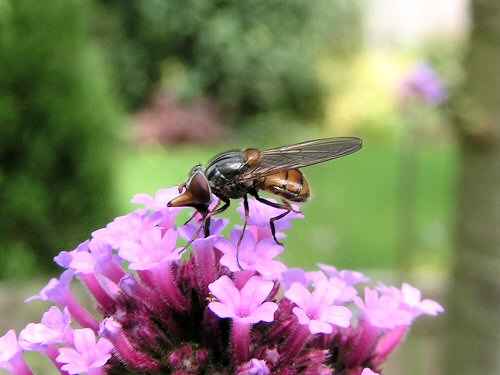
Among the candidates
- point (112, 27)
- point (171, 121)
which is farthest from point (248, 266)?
point (112, 27)

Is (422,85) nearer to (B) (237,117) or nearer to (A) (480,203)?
(A) (480,203)

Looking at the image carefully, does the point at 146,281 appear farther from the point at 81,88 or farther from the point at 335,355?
the point at 81,88

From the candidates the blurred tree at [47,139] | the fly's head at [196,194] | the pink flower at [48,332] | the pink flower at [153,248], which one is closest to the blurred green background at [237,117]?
the blurred tree at [47,139]

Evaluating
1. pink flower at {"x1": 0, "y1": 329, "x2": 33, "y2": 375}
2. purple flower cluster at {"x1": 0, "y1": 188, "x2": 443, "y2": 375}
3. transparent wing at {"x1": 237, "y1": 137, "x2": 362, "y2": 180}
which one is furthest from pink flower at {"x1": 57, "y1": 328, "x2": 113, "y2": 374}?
transparent wing at {"x1": 237, "y1": 137, "x2": 362, "y2": 180}

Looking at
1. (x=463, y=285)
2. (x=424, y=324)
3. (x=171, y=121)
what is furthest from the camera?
(x=171, y=121)

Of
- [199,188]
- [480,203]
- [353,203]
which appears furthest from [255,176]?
[353,203]
